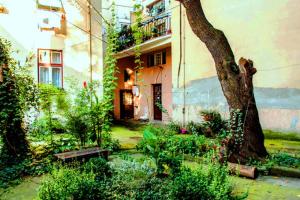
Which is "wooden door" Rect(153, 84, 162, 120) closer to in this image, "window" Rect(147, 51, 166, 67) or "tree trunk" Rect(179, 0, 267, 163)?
"window" Rect(147, 51, 166, 67)

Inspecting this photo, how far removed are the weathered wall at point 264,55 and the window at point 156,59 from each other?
13.2 feet

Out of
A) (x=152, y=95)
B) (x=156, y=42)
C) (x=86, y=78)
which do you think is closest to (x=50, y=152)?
(x=86, y=78)

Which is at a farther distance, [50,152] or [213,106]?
[213,106]

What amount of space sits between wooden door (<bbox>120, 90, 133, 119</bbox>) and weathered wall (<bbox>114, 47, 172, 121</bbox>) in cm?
32

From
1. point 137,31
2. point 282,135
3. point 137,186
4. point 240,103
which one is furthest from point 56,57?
point 137,186

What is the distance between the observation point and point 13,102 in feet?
24.1

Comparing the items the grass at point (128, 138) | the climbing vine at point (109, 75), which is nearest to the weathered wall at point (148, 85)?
the grass at point (128, 138)

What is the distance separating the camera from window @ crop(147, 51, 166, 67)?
18.0 metres

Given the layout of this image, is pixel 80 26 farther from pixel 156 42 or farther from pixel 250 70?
pixel 250 70

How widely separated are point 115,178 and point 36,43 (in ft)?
35.8

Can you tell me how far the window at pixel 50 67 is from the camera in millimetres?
14148

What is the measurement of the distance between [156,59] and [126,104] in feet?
17.1

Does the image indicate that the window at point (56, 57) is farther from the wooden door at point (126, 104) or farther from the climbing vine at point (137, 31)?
the wooden door at point (126, 104)

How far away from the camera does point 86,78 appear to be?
49.1ft
